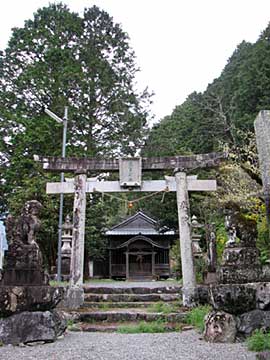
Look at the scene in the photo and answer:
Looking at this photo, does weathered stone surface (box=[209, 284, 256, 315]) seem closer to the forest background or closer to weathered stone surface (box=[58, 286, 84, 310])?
weathered stone surface (box=[58, 286, 84, 310])

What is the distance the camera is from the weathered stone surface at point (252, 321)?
18.4 feet

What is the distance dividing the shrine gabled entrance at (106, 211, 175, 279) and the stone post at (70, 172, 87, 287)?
14.3 metres

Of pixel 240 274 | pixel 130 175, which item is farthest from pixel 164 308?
pixel 130 175

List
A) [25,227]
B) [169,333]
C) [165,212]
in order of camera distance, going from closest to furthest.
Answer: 1. [25,227]
2. [169,333]
3. [165,212]

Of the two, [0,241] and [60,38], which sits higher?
[60,38]

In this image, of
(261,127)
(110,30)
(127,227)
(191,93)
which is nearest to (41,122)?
(110,30)

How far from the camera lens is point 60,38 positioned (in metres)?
21.8

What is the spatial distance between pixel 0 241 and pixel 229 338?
9.19m

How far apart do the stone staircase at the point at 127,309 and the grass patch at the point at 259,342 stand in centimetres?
265

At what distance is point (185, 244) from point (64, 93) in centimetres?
1348

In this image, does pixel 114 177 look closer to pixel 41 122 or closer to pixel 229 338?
pixel 41 122

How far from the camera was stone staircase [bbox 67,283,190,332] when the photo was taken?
8312 mm

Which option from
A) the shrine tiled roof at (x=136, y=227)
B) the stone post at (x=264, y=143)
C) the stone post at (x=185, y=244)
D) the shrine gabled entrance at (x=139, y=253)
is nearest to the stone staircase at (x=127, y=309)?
the stone post at (x=185, y=244)

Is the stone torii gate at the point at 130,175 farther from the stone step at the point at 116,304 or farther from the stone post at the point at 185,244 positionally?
the stone step at the point at 116,304
